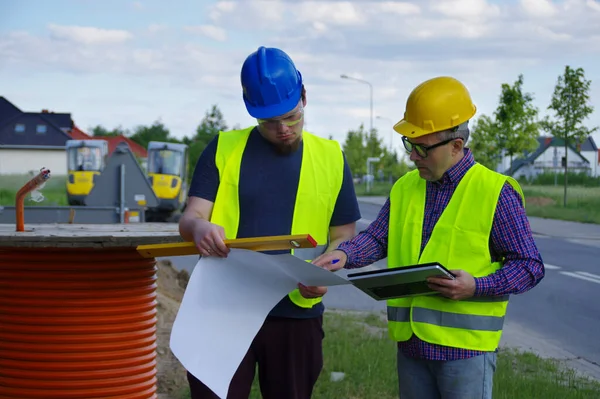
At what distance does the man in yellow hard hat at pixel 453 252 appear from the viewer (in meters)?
3.38

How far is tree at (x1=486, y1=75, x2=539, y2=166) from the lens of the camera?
36.5m

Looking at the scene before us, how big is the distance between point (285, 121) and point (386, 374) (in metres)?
3.65

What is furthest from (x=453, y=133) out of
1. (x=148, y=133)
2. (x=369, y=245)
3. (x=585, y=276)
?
(x=148, y=133)

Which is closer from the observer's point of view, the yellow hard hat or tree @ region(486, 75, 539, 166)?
the yellow hard hat

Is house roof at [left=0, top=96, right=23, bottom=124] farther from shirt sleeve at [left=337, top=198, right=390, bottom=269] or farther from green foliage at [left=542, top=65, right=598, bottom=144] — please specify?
shirt sleeve at [left=337, top=198, right=390, bottom=269]

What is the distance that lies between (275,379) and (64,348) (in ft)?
3.96

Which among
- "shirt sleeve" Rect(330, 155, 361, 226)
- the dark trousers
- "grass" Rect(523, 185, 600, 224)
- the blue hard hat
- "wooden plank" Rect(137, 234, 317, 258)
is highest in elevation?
the blue hard hat

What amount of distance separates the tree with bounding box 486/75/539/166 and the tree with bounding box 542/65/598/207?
108 inches

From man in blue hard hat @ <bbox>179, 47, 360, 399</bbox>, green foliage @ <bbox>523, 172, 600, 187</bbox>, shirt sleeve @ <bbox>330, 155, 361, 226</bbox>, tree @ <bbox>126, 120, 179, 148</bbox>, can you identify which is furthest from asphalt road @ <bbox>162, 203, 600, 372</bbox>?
tree @ <bbox>126, 120, 179, 148</bbox>

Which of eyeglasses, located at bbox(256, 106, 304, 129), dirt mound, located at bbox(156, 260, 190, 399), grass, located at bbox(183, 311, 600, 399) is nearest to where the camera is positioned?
eyeglasses, located at bbox(256, 106, 304, 129)

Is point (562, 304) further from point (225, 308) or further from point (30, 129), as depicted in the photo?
point (30, 129)

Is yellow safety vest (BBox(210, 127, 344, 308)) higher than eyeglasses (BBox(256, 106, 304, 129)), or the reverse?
eyeglasses (BBox(256, 106, 304, 129))

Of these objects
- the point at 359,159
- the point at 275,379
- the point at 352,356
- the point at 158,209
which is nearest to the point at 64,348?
the point at 275,379

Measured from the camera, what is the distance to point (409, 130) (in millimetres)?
3527
